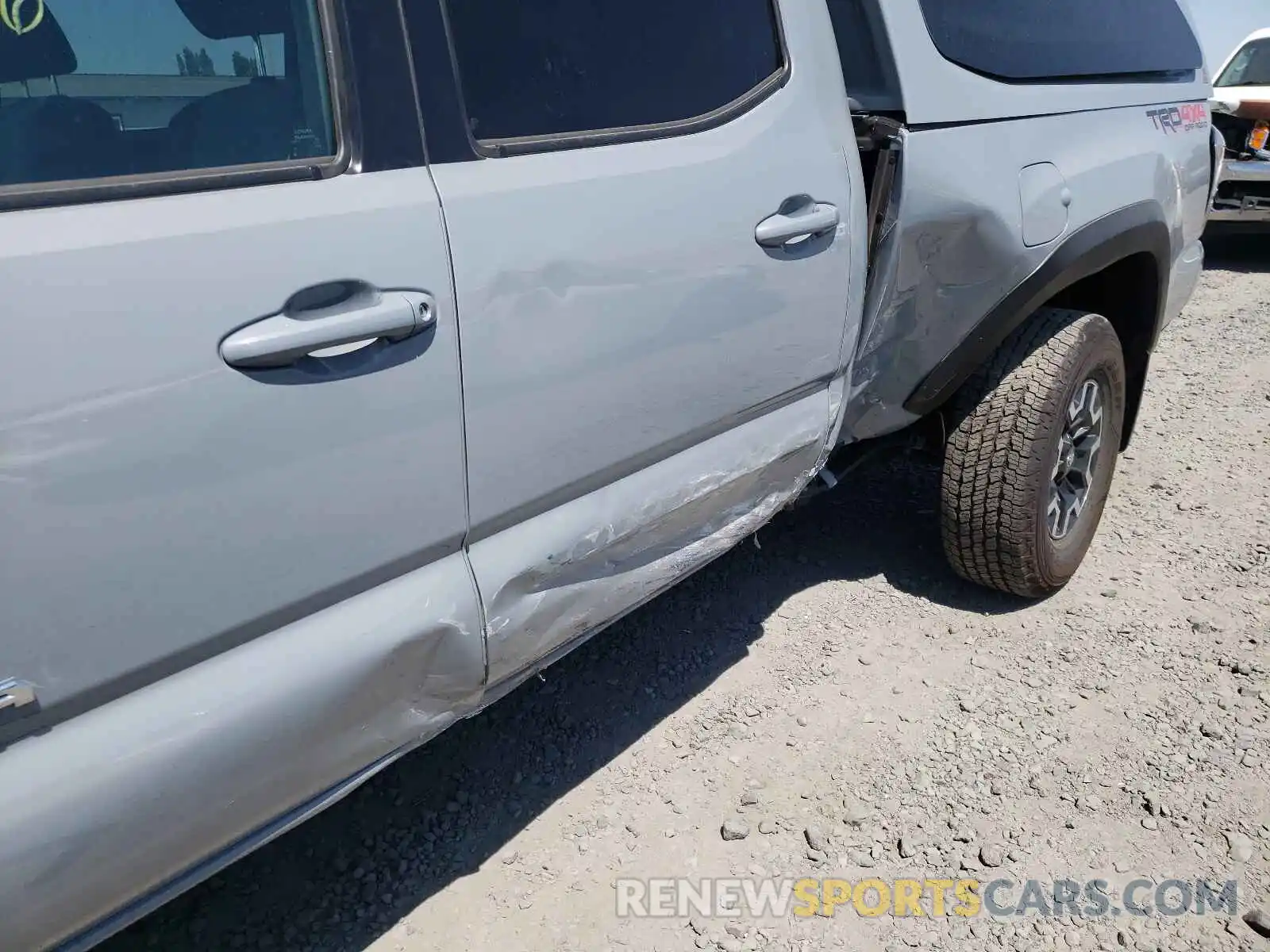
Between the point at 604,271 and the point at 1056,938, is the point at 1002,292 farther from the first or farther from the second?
the point at 1056,938

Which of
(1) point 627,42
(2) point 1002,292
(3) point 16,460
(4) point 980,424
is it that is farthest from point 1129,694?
(3) point 16,460

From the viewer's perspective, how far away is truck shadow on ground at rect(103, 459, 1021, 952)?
2008 millimetres

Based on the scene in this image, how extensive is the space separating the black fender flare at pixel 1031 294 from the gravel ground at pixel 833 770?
0.72 meters

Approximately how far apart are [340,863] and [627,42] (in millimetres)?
1716

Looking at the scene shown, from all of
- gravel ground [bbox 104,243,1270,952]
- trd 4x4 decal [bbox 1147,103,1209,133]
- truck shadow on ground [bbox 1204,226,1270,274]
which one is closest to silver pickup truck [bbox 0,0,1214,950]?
gravel ground [bbox 104,243,1270,952]

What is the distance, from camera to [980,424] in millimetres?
2732

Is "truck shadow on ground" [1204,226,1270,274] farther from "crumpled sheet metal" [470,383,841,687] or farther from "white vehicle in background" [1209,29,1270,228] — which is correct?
"crumpled sheet metal" [470,383,841,687]

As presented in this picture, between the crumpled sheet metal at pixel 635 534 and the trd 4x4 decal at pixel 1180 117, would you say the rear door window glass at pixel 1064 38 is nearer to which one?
the trd 4x4 decal at pixel 1180 117

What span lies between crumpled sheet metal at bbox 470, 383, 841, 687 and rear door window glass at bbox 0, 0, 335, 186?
27.4 inches

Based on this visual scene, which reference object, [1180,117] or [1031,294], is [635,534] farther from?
[1180,117]

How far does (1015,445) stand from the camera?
2.68 metres

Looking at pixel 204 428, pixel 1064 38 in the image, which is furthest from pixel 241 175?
pixel 1064 38

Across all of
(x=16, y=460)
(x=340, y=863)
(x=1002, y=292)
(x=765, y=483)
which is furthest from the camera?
(x=1002, y=292)

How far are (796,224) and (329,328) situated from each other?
1.06 metres
